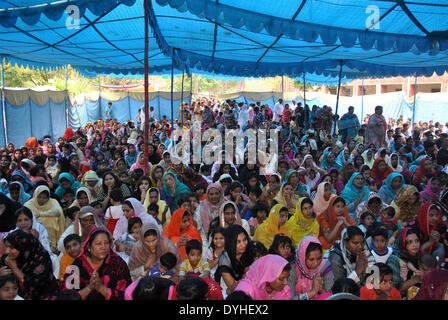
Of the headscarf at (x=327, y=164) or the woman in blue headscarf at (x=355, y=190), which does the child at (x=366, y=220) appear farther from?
the headscarf at (x=327, y=164)

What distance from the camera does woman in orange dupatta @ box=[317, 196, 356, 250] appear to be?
150 inches

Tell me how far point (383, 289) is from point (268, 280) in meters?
0.85

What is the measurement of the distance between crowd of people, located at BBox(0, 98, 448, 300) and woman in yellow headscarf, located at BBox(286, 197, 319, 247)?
0.03ft

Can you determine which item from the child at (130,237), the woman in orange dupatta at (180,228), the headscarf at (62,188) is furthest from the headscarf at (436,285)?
the headscarf at (62,188)

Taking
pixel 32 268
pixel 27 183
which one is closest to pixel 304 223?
pixel 32 268

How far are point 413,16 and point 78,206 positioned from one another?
469 centimetres

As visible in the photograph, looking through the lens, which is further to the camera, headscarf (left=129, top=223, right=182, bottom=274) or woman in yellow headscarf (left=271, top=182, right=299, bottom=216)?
woman in yellow headscarf (left=271, top=182, right=299, bottom=216)

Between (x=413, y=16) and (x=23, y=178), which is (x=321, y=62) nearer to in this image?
(x=413, y=16)

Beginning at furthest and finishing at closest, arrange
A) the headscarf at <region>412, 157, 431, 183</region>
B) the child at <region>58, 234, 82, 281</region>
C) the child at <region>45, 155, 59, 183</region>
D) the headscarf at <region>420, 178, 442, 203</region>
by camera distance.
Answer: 1. the child at <region>45, 155, 59, 183</region>
2. the headscarf at <region>412, 157, 431, 183</region>
3. the headscarf at <region>420, 178, 442, 203</region>
4. the child at <region>58, 234, 82, 281</region>

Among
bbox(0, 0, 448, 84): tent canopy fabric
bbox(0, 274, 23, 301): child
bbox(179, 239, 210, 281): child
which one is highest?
bbox(0, 0, 448, 84): tent canopy fabric

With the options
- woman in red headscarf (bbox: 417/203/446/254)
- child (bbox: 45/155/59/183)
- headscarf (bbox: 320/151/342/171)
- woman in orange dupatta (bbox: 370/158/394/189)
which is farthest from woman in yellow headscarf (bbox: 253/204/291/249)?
child (bbox: 45/155/59/183)

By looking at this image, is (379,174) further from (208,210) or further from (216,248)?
(216,248)

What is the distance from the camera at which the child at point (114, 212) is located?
4.09 m

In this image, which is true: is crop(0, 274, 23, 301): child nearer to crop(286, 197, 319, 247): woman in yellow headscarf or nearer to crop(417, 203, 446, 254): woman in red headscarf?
crop(286, 197, 319, 247): woman in yellow headscarf
